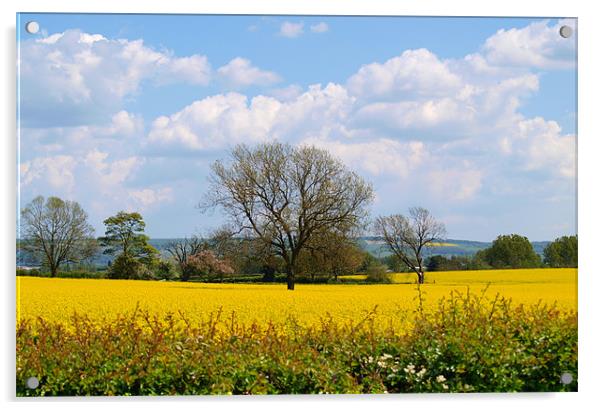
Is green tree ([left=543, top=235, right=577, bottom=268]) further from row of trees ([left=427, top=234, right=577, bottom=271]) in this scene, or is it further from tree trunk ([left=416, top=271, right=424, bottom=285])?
tree trunk ([left=416, top=271, right=424, bottom=285])

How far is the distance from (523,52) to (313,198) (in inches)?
79.5

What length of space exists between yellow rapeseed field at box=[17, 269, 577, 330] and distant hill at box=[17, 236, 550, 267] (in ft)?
0.58

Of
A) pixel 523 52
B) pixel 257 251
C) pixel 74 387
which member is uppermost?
pixel 523 52

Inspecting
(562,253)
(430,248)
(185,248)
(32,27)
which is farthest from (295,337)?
(32,27)

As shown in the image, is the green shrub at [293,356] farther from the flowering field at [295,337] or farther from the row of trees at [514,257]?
the row of trees at [514,257]

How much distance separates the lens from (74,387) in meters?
5.95

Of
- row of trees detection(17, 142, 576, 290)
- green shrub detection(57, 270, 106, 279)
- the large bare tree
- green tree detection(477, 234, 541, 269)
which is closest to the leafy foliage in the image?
row of trees detection(17, 142, 576, 290)

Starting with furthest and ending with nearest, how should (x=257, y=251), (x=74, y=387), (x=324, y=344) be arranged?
1. (x=257, y=251)
2. (x=324, y=344)
3. (x=74, y=387)

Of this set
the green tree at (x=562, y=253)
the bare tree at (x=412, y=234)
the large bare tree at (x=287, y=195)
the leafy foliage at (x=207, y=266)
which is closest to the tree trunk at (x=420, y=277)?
the bare tree at (x=412, y=234)

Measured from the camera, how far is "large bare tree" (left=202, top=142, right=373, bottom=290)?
259 inches

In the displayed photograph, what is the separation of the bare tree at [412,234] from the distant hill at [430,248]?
0.23 feet

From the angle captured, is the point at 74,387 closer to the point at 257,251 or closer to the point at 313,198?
the point at 257,251

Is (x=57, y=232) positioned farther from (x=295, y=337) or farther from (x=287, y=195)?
(x=295, y=337)

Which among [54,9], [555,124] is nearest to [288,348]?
[555,124]
